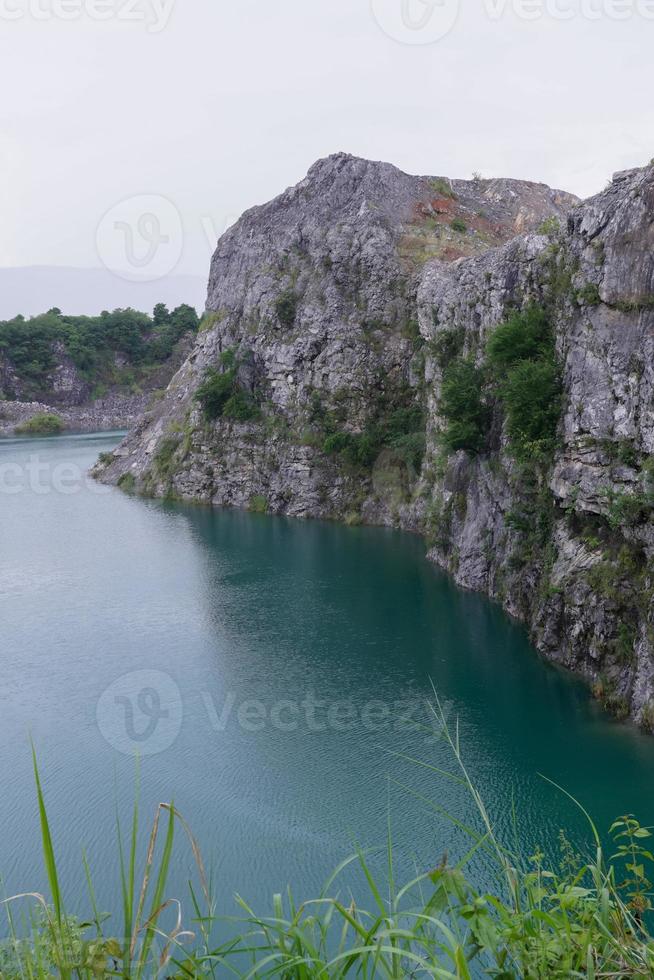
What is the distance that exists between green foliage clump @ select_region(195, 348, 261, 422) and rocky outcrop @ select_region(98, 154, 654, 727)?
13 centimetres

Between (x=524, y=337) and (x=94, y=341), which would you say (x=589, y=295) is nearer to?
(x=524, y=337)

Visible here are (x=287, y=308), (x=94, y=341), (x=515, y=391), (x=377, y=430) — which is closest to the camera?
(x=515, y=391)

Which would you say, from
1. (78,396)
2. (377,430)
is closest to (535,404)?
(377,430)

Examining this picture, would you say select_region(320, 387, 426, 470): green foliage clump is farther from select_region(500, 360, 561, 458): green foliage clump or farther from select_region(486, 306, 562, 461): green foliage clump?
select_region(500, 360, 561, 458): green foliage clump

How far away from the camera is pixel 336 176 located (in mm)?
52906

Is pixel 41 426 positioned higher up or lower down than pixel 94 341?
lower down

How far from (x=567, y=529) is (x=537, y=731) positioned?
20.3 feet

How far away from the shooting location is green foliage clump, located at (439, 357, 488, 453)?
3058 cm

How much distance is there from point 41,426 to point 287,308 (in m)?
62.2

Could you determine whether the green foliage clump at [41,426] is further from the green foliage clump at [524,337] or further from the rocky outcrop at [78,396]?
the green foliage clump at [524,337]

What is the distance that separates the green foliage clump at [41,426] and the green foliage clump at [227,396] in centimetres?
5567

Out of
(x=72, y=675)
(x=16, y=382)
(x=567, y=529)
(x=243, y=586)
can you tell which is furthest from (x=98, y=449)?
(x=567, y=529)

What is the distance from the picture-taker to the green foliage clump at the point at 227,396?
5225cm

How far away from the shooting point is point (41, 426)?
10344 cm
